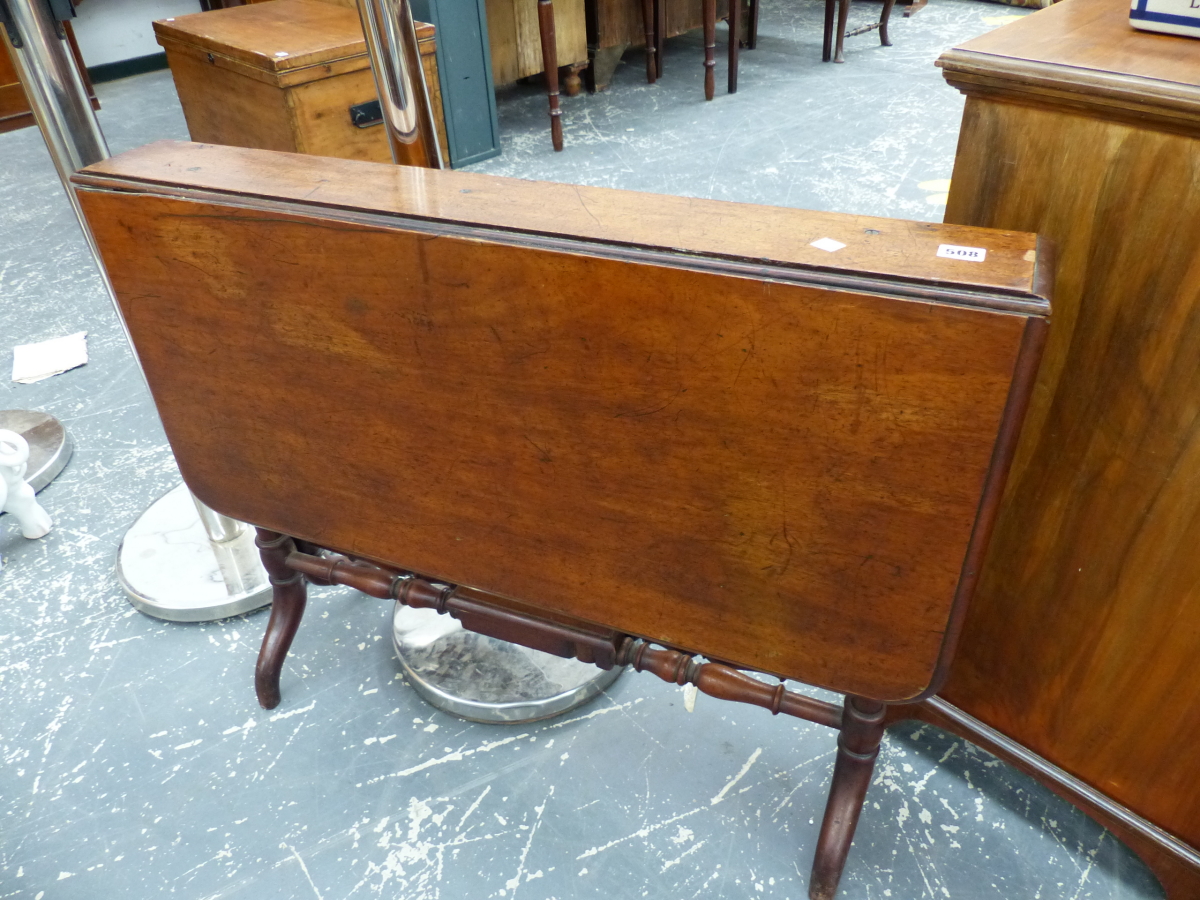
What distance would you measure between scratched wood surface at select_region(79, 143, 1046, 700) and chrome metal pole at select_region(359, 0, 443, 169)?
7.0 inches

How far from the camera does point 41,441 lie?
1974 mm

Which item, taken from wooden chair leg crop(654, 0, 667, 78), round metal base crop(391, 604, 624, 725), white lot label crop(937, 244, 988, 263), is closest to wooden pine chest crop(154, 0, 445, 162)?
round metal base crop(391, 604, 624, 725)

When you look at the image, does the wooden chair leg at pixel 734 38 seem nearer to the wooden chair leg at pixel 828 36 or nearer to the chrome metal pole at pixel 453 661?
the wooden chair leg at pixel 828 36

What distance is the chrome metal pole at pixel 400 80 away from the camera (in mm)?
1043

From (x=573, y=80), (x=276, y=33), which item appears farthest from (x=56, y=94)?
(x=573, y=80)

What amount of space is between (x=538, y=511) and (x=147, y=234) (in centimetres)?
53

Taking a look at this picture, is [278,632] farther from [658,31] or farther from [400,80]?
[658,31]

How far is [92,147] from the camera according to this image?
1341mm

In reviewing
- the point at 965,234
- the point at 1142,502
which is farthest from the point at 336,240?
the point at 1142,502

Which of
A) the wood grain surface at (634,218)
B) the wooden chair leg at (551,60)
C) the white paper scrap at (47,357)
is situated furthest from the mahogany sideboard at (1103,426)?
the wooden chair leg at (551,60)

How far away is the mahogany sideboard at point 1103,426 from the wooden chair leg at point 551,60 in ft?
8.18

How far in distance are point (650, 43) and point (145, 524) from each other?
3223 mm

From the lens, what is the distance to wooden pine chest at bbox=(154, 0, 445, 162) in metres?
2.32

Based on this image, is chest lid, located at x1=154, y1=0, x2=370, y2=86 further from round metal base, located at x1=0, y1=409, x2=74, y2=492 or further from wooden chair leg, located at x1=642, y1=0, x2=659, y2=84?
wooden chair leg, located at x1=642, y1=0, x2=659, y2=84
